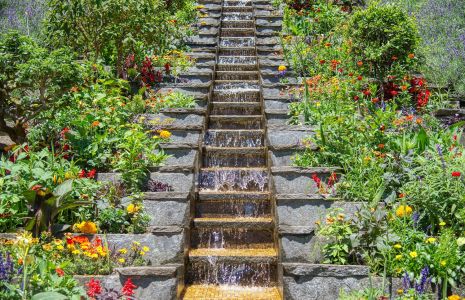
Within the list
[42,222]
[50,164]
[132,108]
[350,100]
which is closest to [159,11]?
[132,108]

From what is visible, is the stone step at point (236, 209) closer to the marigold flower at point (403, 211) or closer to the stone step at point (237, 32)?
the marigold flower at point (403, 211)

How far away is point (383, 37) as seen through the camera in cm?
829

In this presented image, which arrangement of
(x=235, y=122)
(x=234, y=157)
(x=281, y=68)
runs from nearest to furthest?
(x=234, y=157), (x=235, y=122), (x=281, y=68)

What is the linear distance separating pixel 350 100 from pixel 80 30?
4.17 m

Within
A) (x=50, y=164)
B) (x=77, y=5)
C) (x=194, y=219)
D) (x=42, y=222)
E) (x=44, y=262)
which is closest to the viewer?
(x=44, y=262)

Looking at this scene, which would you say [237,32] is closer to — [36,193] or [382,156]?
[382,156]

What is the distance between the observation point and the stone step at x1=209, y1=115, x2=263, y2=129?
8.03m

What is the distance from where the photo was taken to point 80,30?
26.8 feet

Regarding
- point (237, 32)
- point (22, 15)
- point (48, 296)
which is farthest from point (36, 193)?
point (22, 15)

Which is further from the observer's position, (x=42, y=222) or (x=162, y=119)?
(x=162, y=119)

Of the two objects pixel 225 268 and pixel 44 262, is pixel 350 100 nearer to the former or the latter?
pixel 225 268

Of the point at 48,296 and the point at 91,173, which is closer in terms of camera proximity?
the point at 48,296

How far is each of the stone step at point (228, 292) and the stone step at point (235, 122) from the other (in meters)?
2.97

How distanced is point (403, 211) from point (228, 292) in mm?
1919
